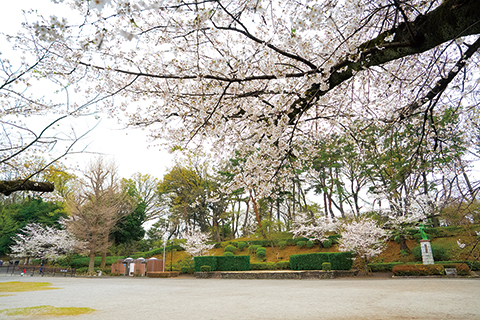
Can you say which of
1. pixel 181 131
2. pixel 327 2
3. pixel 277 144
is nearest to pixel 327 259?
pixel 277 144

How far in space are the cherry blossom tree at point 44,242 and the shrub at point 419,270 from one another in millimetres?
22813

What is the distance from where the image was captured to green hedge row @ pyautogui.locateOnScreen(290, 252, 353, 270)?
14188 millimetres

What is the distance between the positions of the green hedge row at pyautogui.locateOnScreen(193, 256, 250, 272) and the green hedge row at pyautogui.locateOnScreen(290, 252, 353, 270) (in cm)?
341

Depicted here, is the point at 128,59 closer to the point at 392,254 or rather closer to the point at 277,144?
the point at 277,144

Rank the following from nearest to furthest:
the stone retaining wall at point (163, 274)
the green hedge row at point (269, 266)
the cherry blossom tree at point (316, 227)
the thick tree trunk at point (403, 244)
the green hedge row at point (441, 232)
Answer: the thick tree trunk at point (403, 244)
the green hedge row at point (441, 232)
the green hedge row at point (269, 266)
the stone retaining wall at point (163, 274)
the cherry blossom tree at point (316, 227)

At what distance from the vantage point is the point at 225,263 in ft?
55.6

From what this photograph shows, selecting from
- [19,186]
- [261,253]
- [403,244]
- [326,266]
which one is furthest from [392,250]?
[19,186]

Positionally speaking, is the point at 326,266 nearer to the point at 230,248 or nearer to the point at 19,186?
the point at 230,248

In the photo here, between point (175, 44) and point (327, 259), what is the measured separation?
1421 cm

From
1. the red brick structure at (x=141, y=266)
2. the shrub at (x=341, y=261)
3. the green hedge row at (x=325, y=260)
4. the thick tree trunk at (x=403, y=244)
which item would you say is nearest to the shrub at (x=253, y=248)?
the green hedge row at (x=325, y=260)

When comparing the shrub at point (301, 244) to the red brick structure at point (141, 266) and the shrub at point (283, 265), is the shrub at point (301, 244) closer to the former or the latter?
the shrub at point (283, 265)

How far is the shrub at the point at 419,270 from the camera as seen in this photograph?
11.4 meters

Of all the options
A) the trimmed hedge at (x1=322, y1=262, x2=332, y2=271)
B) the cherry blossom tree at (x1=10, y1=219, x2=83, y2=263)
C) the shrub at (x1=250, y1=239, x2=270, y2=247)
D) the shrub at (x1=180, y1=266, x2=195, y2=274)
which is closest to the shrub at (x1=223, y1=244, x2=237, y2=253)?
the shrub at (x1=250, y1=239, x2=270, y2=247)

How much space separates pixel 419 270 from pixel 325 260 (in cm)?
438
